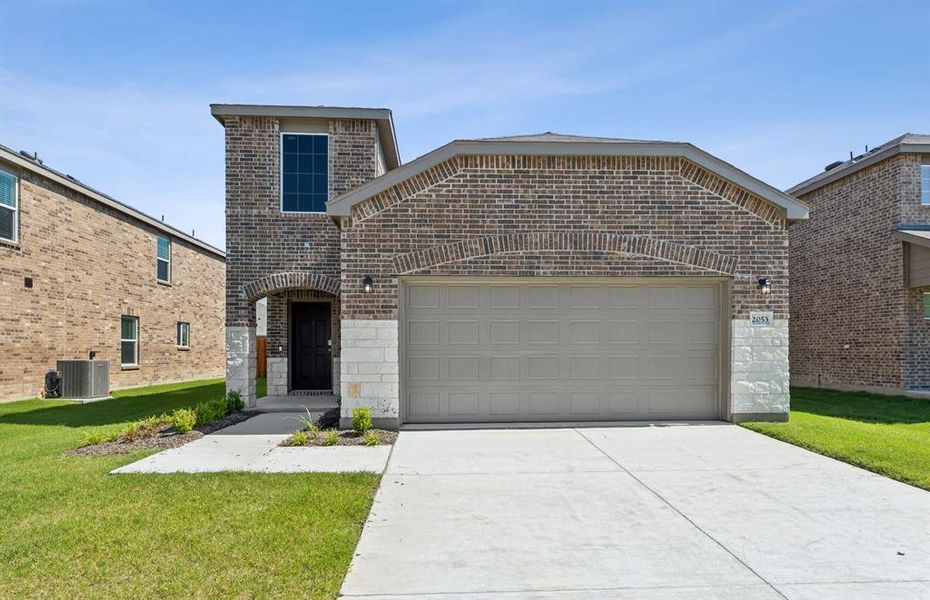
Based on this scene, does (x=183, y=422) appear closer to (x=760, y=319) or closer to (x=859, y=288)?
(x=760, y=319)

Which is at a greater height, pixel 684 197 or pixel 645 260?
pixel 684 197

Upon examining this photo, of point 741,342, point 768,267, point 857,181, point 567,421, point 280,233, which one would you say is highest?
point 857,181

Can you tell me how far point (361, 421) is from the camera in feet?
27.7

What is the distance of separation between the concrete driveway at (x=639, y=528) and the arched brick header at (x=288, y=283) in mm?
5611

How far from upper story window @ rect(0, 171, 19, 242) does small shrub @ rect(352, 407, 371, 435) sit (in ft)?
34.7

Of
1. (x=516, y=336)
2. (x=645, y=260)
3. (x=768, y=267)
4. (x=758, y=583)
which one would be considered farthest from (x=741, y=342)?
(x=758, y=583)

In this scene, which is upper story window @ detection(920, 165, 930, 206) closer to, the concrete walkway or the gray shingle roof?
the gray shingle roof

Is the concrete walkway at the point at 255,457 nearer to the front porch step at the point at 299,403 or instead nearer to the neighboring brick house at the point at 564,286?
the neighboring brick house at the point at 564,286

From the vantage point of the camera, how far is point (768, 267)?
9469mm

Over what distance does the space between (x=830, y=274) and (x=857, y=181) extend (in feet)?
8.83

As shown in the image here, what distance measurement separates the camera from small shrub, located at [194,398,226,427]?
9.67 meters

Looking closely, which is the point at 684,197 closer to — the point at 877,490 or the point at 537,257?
the point at 537,257

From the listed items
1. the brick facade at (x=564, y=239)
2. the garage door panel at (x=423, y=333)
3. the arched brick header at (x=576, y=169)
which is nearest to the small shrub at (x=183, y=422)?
A: the brick facade at (x=564, y=239)

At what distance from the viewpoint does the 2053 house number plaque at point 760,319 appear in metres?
9.39
